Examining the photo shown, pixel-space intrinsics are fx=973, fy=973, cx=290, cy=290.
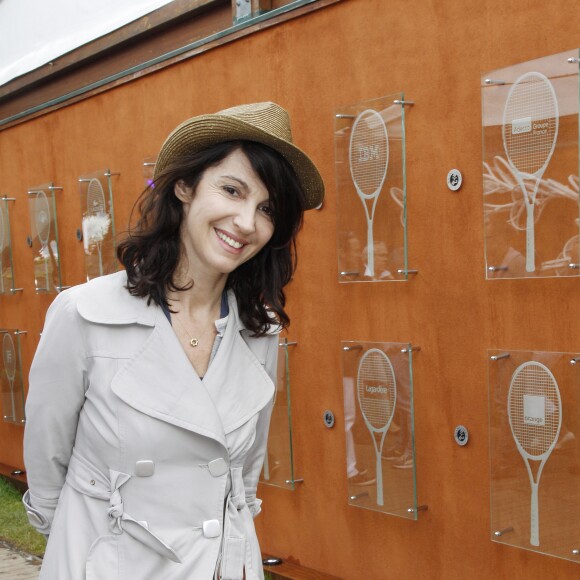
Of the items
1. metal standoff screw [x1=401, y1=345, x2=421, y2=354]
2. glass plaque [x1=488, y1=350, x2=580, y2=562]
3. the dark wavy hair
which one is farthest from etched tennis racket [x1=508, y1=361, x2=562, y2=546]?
the dark wavy hair

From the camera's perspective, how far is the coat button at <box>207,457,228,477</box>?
209 centimetres

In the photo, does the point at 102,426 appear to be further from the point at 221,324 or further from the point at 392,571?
the point at 392,571

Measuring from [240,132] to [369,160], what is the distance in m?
1.79

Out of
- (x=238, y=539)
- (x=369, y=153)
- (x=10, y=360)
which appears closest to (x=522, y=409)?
(x=369, y=153)

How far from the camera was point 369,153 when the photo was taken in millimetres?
3822

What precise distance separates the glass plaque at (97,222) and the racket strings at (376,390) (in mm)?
2102

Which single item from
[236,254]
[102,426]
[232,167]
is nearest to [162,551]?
[102,426]

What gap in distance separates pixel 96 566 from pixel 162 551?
0.46ft

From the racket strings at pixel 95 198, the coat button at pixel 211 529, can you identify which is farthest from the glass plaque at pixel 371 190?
the racket strings at pixel 95 198

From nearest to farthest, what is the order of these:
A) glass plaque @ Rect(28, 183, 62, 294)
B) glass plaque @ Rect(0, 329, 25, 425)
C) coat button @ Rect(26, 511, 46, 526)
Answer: coat button @ Rect(26, 511, 46, 526)
glass plaque @ Rect(28, 183, 62, 294)
glass plaque @ Rect(0, 329, 25, 425)

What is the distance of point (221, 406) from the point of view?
2158 millimetres

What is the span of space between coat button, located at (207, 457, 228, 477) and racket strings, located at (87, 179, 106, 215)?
3785 millimetres

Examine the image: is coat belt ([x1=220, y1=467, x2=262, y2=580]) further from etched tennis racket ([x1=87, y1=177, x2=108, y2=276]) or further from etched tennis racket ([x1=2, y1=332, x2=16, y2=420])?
etched tennis racket ([x1=2, y1=332, x2=16, y2=420])

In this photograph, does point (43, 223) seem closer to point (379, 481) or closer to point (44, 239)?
point (44, 239)
